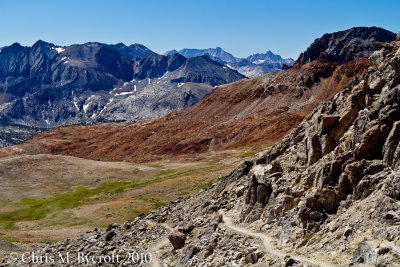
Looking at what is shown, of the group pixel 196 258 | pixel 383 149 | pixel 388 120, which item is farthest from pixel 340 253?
pixel 196 258

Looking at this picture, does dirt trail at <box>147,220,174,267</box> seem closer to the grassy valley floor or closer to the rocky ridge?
the rocky ridge

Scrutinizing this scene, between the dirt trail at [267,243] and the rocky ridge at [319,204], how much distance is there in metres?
0.07

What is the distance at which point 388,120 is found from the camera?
25891mm

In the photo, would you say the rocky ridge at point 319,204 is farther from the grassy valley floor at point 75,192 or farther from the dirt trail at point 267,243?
the grassy valley floor at point 75,192

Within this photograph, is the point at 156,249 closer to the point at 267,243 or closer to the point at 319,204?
the point at 267,243

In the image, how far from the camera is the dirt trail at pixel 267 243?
20714 millimetres

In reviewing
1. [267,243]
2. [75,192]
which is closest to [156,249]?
[267,243]

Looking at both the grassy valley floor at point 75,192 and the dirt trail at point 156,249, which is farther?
the grassy valley floor at point 75,192

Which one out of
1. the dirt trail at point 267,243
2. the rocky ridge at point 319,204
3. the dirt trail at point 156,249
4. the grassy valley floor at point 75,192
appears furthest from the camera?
the grassy valley floor at point 75,192

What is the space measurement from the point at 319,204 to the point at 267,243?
15.7ft

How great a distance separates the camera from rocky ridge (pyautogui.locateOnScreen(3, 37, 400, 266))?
20.6 meters

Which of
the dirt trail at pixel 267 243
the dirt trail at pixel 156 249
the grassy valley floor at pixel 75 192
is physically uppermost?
the dirt trail at pixel 267 243

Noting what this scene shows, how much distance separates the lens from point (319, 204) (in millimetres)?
25656

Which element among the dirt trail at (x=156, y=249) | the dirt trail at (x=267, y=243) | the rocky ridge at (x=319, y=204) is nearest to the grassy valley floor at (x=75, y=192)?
Result: the dirt trail at (x=156, y=249)
